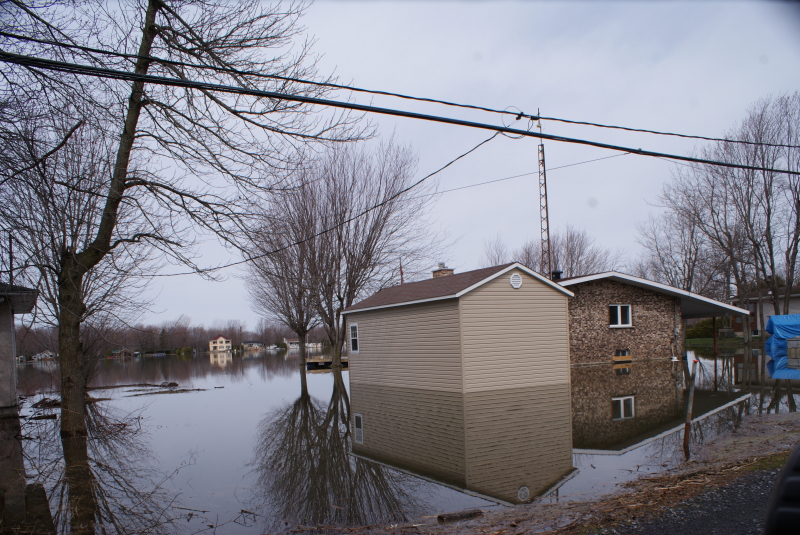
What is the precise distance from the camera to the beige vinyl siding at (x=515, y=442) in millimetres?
6746

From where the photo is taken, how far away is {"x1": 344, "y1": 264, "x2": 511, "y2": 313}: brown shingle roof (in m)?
15.0

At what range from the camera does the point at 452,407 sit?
40.2 ft

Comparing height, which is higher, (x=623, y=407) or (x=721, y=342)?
(x=623, y=407)

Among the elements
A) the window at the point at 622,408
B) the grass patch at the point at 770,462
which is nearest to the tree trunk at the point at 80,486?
the grass patch at the point at 770,462

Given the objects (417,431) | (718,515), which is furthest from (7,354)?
(718,515)

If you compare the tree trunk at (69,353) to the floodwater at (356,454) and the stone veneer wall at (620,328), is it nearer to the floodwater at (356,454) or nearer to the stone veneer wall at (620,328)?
the floodwater at (356,454)

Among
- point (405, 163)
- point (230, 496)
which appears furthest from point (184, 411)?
point (405, 163)

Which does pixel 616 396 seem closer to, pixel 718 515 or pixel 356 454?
pixel 356 454

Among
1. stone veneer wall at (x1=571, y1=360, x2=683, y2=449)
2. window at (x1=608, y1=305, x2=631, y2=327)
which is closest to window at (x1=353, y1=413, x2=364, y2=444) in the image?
stone veneer wall at (x1=571, y1=360, x2=683, y2=449)

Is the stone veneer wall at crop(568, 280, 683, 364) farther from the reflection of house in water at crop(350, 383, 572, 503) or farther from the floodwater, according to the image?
the reflection of house in water at crop(350, 383, 572, 503)

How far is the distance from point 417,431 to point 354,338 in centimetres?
1073

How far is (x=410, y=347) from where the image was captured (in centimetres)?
1664

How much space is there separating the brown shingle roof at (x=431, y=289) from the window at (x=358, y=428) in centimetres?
419

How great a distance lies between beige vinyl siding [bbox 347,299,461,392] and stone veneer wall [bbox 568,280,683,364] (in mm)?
8788
